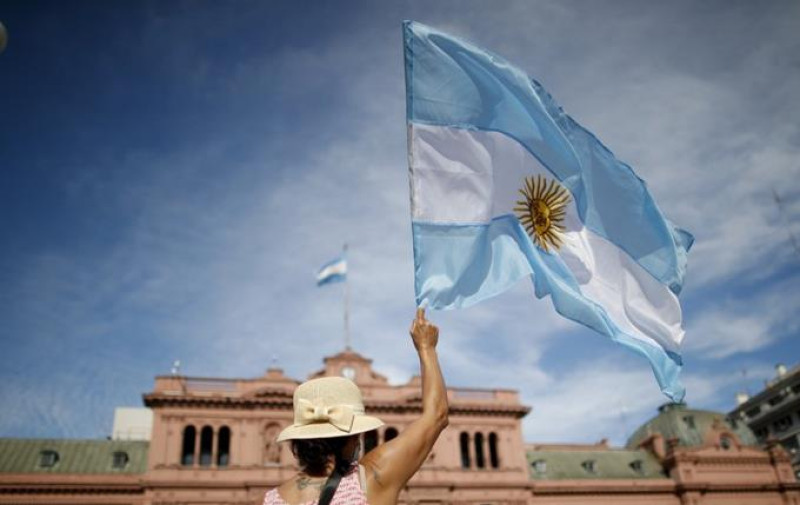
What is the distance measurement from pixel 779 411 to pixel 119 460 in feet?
196

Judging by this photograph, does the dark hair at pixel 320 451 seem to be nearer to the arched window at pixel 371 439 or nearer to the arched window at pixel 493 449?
the arched window at pixel 371 439

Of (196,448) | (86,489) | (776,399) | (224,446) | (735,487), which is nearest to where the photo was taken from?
(86,489)

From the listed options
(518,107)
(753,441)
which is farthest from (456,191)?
(753,441)

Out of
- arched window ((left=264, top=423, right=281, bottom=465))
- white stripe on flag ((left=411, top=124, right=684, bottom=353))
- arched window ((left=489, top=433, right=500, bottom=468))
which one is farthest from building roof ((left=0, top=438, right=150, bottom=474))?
white stripe on flag ((left=411, top=124, right=684, bottom=353))

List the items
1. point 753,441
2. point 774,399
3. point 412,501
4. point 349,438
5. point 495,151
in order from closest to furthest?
point 349,438 → point 495,151 → point 412,501 → point 753,441 → point 774,399

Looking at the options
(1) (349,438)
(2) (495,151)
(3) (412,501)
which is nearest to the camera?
(1) (349,438)

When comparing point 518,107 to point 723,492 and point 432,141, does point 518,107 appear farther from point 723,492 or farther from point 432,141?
point 723,492

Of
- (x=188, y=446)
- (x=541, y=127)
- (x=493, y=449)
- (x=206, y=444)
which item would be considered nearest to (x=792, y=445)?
(x=493, y=449)

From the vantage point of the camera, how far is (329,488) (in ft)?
11.5

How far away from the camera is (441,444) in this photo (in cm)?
4012

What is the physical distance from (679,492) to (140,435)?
1512 inches

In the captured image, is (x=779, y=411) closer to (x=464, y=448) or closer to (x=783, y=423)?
(x=783, y=423)

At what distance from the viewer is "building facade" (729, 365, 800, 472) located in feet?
210

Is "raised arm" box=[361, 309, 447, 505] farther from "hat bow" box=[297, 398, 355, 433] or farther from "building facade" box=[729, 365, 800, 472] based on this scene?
"building facade" box=[729, 365, 800, 472]
